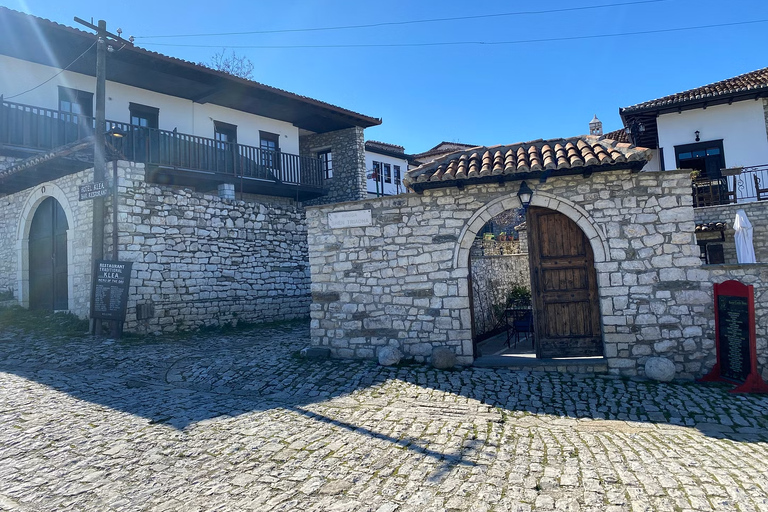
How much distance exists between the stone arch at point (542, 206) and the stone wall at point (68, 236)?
828 centimetres

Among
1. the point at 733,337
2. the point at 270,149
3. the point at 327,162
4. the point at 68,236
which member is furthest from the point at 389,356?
the point at 327,162

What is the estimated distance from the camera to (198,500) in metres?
3.39

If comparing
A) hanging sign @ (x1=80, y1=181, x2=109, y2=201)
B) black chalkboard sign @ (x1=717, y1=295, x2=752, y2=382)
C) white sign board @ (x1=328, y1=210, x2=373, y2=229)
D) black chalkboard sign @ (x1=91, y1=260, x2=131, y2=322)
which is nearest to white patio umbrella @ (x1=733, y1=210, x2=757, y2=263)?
black chalkboard sign @ (x1=717, y1=295, x2=752, y2=382)

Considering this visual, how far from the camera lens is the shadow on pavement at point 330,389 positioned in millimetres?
5199

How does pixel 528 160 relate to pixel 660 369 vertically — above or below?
above

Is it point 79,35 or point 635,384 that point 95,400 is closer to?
point 635,384

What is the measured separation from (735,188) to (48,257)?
19.1 meters

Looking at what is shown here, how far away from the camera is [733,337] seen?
6.27 m

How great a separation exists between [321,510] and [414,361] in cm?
434

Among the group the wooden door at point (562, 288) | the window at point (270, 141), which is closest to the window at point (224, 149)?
the window at point (270, 141)

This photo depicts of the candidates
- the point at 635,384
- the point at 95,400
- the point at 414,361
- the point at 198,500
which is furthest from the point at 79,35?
the point at 635,384

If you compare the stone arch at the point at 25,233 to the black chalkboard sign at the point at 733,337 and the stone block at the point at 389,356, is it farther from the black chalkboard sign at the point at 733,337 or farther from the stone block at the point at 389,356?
the black chalkboard sign at the point at 733,337

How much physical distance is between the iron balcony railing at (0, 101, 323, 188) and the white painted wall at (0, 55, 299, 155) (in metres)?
0.66

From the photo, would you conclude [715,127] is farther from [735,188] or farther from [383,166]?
[383,166]
